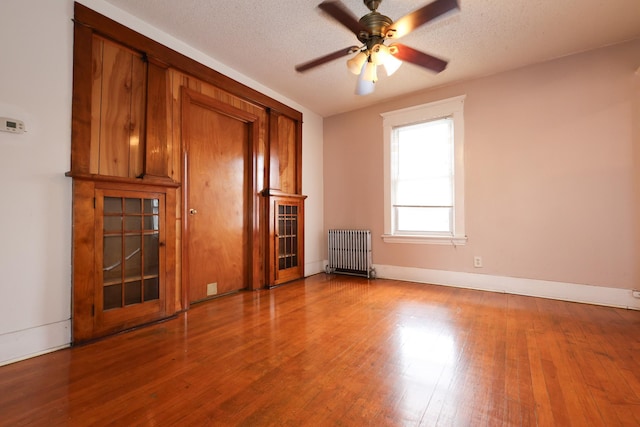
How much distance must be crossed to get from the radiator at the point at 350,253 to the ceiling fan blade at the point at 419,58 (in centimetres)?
262

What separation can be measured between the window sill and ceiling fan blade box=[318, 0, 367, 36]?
→ 2824 millimetres

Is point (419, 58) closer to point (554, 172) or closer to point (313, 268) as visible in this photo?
point (554, 172)

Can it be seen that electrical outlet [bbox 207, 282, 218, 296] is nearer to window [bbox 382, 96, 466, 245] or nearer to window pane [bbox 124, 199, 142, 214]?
window pane [bbox 124, 199, 142, 214]

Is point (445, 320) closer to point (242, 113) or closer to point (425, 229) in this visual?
point (425, 229)

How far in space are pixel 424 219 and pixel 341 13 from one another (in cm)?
298

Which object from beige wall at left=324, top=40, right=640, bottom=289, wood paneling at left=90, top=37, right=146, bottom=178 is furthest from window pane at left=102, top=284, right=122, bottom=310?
beige wall at left=324, top=40, right=640, bottom=289

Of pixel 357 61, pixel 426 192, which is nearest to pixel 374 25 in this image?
pixel 357 61

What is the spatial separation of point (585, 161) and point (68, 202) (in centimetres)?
485

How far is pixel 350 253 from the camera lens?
4602mm

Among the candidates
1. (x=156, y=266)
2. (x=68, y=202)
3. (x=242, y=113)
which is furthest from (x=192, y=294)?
(x=242, y=113)

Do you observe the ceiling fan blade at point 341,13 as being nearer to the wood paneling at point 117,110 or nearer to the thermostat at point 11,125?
the wood paneling at point 117,110

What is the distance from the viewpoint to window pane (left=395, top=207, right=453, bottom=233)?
399 cm

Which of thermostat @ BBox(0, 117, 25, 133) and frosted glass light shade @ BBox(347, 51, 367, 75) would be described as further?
frosted glass light shade @ BBox(347, 51, 367, 75)

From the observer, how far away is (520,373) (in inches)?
68.0
